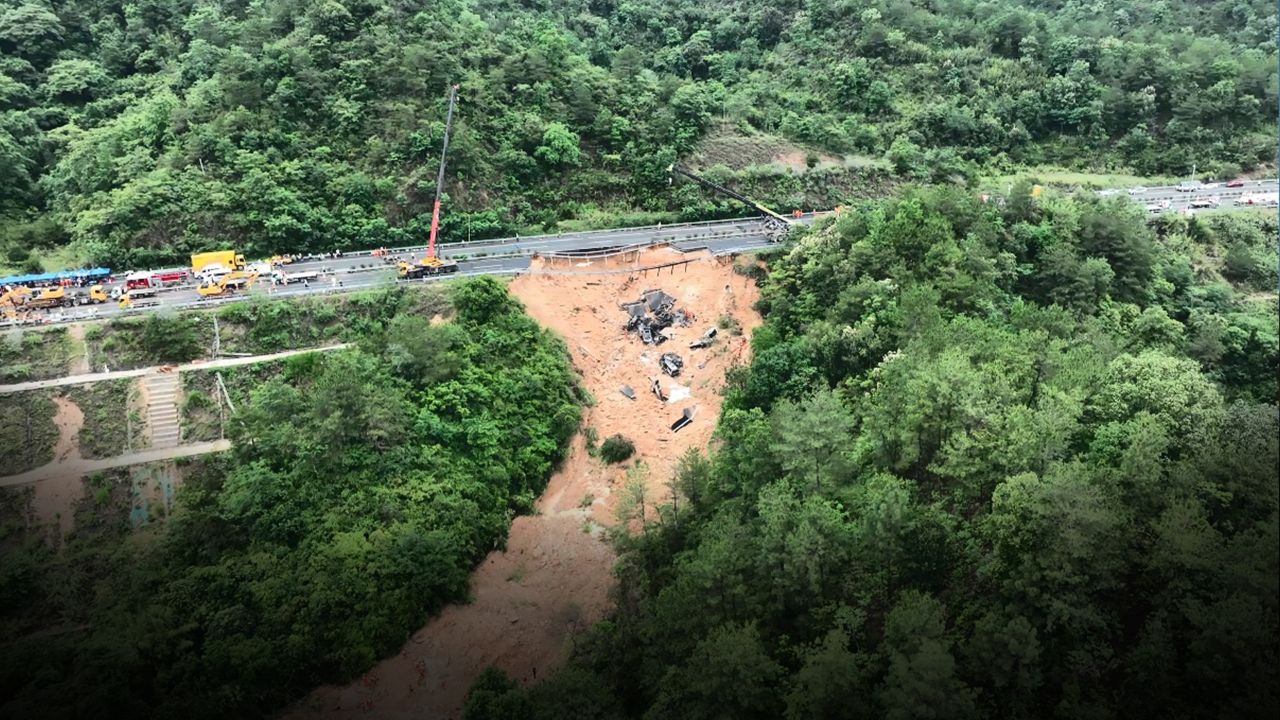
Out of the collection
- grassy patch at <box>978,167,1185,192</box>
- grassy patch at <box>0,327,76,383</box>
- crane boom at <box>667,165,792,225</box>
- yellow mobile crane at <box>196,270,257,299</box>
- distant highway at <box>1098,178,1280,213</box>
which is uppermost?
distant highway at <box>1098,178,1280,213</box>

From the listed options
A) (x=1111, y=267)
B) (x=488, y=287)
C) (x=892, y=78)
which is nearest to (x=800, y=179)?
(x=892, y=78)

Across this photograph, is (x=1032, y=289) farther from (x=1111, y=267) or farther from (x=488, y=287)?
(x=488, y=287)

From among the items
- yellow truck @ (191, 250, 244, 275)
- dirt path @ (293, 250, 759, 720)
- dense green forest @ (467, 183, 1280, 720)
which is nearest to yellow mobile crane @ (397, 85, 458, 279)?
dirt path @ (293, 250, 759, 720)

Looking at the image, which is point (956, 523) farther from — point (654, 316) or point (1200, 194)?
point (1200, 194)

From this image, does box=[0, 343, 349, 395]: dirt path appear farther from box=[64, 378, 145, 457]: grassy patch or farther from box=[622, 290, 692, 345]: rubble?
box=[622, 290, 692, 345]: rubble

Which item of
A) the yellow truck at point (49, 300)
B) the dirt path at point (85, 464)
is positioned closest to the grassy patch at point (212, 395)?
the dirt path at point (85, 464)

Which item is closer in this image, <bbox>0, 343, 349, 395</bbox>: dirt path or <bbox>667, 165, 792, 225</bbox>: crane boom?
<bbox>0, 343, 349, 395</bbox>: dirt path
